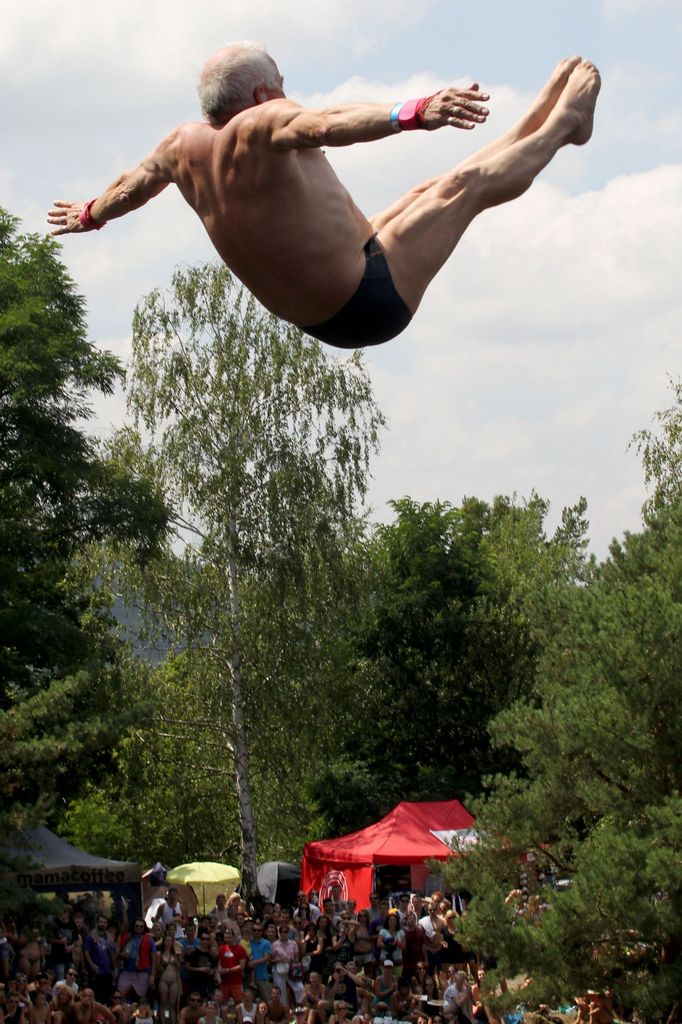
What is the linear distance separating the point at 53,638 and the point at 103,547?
562 centimetres

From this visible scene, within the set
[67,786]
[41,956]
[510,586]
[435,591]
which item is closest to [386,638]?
[435,591]

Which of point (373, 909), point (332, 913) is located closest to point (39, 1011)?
point (332, 913)

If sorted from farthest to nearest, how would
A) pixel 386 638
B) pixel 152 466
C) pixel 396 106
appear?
pixel 386 638
pixel 152 466
pixel 396 106

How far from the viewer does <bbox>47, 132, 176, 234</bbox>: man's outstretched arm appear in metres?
3.85

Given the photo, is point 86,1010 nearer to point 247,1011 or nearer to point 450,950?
point 247,1011

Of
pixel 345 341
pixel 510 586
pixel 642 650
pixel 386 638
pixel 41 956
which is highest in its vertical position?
pixel 510 586

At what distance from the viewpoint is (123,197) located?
14.0 ft

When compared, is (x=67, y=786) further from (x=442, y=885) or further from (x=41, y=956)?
(x=41, y=956)

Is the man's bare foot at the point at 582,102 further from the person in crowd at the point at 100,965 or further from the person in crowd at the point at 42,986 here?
the person in crowd at the point at 100,965

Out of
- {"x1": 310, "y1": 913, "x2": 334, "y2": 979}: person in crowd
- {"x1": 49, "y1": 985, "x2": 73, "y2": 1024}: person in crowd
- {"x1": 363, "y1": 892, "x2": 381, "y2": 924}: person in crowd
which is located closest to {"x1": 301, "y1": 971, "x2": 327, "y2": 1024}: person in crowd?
{"x1": 310, "y1": 913, "x2": 334, "y2": 979}: person in crowd

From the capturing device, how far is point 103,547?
25.7 m

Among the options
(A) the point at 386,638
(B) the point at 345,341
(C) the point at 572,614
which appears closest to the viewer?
(B) the point at 345,341

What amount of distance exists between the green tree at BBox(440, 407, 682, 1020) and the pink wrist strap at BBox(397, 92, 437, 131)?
10.0m

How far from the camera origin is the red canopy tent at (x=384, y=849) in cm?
1914
